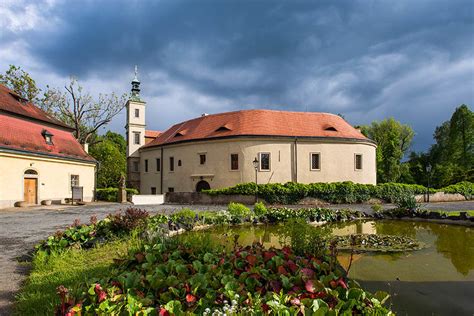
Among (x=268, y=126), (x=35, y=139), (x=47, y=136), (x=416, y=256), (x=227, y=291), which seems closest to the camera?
(x=227, y=291)

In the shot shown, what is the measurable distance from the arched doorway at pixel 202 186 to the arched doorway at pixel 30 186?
1395 cm

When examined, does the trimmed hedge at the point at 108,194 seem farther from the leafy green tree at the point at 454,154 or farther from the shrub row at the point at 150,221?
the leafy green tree at the point at 454,154

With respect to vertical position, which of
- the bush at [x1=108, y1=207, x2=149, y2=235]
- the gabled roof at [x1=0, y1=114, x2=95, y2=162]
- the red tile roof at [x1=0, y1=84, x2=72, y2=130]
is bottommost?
the bush at [x1=108, y1=207, x2=149, y2=235]

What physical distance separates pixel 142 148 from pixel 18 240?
3008cm

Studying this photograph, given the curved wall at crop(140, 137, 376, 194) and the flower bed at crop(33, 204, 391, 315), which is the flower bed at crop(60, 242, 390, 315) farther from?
the curved wall at crop(140, 137, 376, 194)

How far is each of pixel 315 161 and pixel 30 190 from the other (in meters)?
24.7

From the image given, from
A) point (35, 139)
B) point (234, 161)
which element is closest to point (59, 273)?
point (35, 139)

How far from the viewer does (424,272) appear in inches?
236

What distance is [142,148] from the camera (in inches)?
1500

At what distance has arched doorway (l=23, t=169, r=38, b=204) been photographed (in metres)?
22.2

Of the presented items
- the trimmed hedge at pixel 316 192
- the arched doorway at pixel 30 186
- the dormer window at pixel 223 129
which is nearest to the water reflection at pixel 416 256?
the trimmed hedge at pixel 316 192

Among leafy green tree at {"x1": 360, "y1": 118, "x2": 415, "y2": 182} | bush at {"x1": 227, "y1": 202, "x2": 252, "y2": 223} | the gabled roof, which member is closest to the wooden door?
the gabled roof

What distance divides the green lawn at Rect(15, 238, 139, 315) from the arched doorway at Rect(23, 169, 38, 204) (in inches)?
770

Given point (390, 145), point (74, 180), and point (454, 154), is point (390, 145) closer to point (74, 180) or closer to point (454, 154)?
point (454, 154)
